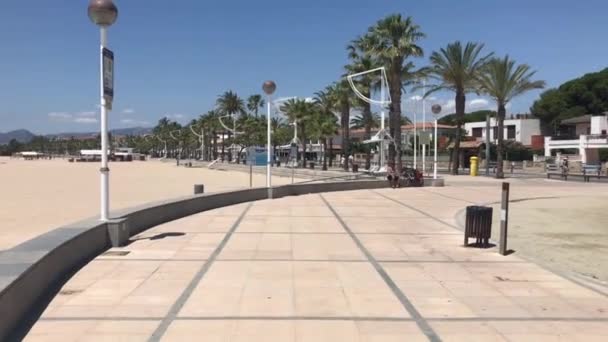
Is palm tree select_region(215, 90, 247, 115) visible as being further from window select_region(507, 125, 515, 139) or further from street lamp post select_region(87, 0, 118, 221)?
street lamp post select_region(87, 0, 118, 221)

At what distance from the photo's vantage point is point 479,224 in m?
10.2

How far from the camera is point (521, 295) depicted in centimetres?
680

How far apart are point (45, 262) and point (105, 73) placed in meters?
3.94

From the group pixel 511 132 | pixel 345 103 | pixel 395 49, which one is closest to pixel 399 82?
pixel 395 49

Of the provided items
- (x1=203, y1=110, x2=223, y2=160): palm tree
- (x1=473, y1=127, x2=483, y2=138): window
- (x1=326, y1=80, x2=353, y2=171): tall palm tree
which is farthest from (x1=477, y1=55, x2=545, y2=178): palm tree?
(x1=203, y1=110, x2=223, y2=160): palm tree

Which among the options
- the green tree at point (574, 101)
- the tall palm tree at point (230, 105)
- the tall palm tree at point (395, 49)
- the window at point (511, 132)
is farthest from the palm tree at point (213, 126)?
the tall palm tree at point (395, 49)

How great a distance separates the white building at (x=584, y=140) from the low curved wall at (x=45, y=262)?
59.5 m

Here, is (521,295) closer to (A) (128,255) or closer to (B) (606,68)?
(A) (128,255)

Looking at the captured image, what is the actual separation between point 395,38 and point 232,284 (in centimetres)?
2963

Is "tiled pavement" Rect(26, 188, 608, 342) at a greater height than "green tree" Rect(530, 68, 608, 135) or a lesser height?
lesser

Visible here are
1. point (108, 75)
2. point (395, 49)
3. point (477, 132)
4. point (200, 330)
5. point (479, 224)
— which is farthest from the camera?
point (477, 132)

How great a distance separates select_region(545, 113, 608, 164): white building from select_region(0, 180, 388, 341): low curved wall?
5953cm

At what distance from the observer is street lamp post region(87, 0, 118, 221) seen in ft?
30.0

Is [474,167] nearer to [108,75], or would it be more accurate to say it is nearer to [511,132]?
[108,75]
